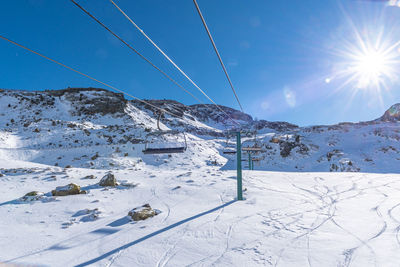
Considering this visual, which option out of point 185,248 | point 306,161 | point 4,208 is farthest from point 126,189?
point 306,161

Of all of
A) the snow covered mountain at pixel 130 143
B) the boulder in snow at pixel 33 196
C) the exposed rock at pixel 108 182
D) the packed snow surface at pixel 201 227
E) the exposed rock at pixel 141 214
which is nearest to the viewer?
the packed snow surface at pixel 201 227

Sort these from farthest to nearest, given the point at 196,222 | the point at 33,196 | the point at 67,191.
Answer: the point at 67,191
the point at 33,196
the point at 196,222

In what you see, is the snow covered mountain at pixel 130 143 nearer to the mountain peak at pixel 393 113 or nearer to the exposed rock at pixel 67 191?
the exposed rock at pixel 67 191

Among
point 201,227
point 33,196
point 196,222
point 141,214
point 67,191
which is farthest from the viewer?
point 67,191

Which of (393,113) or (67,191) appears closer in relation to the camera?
(67,191)

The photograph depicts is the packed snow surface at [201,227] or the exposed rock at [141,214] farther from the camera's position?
the exposed rock at [141,214]

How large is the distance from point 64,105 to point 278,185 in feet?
143

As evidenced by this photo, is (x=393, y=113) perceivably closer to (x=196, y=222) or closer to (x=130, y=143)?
(x=130, y=143)

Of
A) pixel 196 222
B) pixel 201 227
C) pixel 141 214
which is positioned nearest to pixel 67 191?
pixel 141 214

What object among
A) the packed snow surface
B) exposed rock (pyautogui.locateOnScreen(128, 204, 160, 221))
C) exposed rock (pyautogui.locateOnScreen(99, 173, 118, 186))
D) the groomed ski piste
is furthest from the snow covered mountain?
exposed rock (pyautogui.locateOnScreen(128, 204, 160, 221))

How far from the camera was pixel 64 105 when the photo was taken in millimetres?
38062

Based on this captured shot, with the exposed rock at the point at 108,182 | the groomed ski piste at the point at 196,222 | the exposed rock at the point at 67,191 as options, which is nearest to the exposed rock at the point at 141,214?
the groomed ski piste at the point at 196,222

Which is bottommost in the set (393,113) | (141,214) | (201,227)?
(201,227)

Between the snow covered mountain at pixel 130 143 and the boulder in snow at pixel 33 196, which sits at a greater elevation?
the snow covered mountain at pixel 130 143
